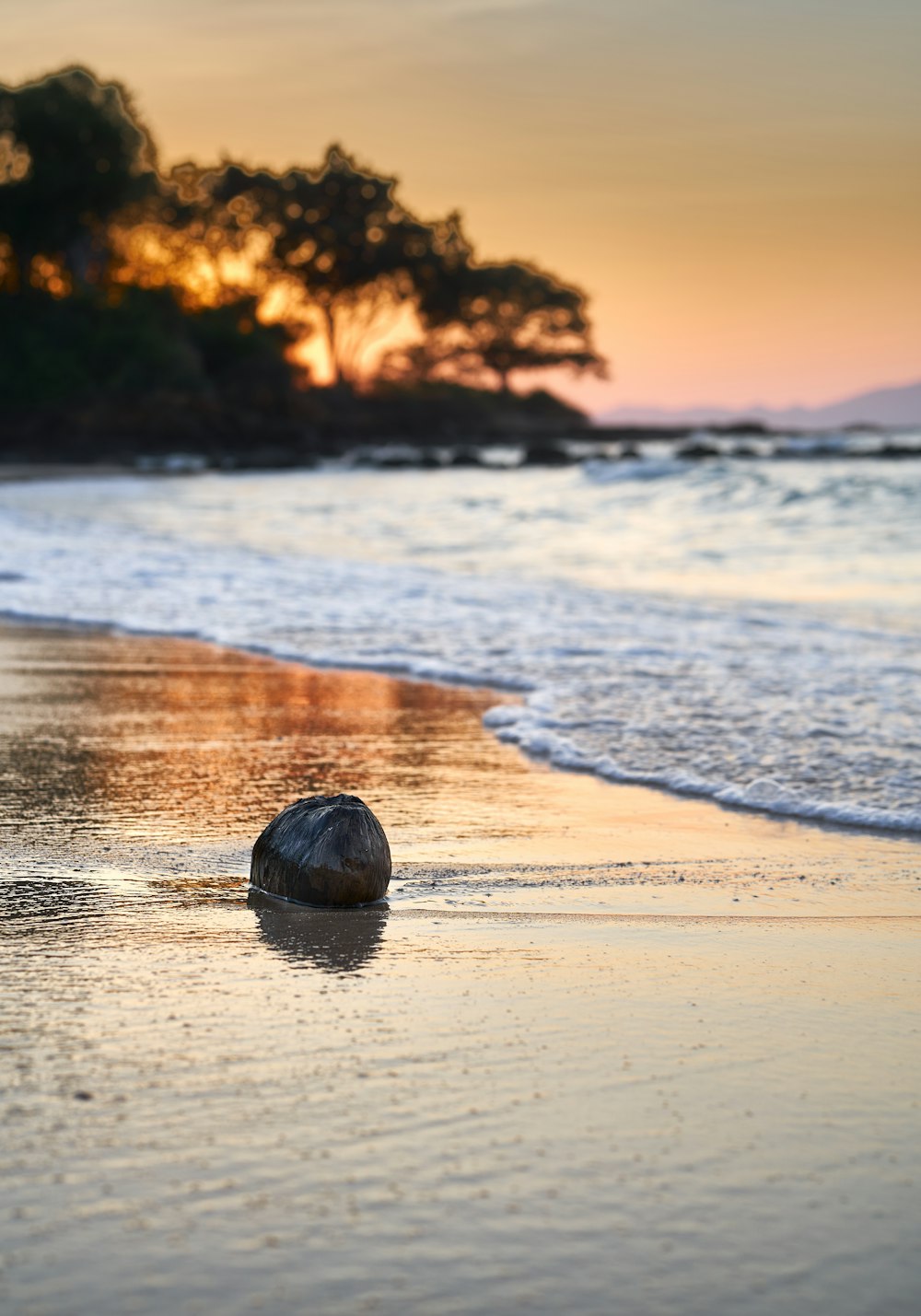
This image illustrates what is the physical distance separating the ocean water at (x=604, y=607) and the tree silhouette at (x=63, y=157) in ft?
100

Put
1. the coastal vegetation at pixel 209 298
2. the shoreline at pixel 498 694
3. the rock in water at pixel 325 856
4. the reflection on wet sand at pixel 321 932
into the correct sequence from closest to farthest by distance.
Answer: the reflection on wet sand at pixel 321 932, the rock in water at pixel 325 856, the shoreline at pixel 498 694, the coastal vegetation at pixel 209 298

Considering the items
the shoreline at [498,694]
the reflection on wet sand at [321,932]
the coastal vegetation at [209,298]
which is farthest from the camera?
the coastal vegetation at [209,298]

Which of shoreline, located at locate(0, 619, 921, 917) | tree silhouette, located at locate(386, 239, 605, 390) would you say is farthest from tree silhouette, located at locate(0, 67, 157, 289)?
shoreline, located at locate(0, 619, 921, 917)

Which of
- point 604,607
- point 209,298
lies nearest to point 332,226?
point 209,298

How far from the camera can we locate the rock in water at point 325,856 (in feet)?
11.7

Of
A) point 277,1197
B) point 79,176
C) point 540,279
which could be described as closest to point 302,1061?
point 277,1197

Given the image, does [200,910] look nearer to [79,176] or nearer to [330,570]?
[330,570]

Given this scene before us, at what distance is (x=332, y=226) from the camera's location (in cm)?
6384

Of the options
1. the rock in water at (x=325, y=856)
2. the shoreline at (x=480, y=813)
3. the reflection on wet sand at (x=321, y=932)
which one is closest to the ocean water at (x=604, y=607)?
the shoreline at (x=480, y=813)

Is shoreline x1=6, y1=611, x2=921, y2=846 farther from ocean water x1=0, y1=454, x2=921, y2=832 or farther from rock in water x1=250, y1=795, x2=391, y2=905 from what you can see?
rock in water x1=250, y1=795, x2=391, y2=905

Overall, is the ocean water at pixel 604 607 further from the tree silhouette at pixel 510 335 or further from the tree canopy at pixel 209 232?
the tree silhouette at pixel 510 335

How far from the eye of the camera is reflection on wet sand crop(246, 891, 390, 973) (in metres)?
3.15

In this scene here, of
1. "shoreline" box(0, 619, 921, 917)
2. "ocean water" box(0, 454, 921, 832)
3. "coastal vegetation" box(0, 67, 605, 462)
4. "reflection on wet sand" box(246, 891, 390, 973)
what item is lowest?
"reflection on wet sand" box(246, 891, 390, 973)

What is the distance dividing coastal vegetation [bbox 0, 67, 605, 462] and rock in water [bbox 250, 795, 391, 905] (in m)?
40.2
